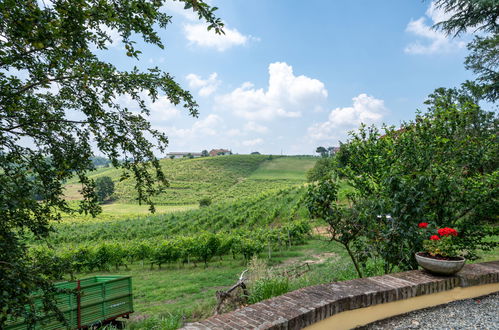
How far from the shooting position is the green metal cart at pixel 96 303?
654 centimetres

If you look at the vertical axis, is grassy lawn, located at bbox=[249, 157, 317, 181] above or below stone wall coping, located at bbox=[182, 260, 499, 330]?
above

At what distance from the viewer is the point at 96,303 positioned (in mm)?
7145

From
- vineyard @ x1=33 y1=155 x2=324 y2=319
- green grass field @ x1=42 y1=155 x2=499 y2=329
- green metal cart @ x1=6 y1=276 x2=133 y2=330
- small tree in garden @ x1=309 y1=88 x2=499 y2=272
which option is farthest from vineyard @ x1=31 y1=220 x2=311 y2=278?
small tree in garden @ x1=309 y1=88 x2=499 y2=272

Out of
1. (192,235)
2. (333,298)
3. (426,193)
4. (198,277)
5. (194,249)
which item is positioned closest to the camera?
(333,298)

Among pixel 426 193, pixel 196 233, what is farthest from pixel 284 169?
pixel 426 193

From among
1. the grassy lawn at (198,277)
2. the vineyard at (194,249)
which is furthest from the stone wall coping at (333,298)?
the vineyard at (194,249)

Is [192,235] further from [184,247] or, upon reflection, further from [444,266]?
[444,266]

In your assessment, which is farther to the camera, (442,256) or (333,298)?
(442,256)

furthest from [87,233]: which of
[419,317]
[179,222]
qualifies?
[419,317]

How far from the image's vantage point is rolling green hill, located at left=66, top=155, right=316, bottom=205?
5659cm

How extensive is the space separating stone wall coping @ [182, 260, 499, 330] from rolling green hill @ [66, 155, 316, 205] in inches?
1843

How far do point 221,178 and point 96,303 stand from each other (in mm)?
62983

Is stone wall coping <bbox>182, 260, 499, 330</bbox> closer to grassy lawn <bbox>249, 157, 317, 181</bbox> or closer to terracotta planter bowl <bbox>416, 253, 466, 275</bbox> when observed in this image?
terracotta planter bowl <bbox>416, 253, 466, 275</bbox>

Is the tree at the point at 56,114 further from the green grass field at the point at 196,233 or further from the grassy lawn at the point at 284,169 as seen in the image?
the grassy lawn at the point at 284,169
